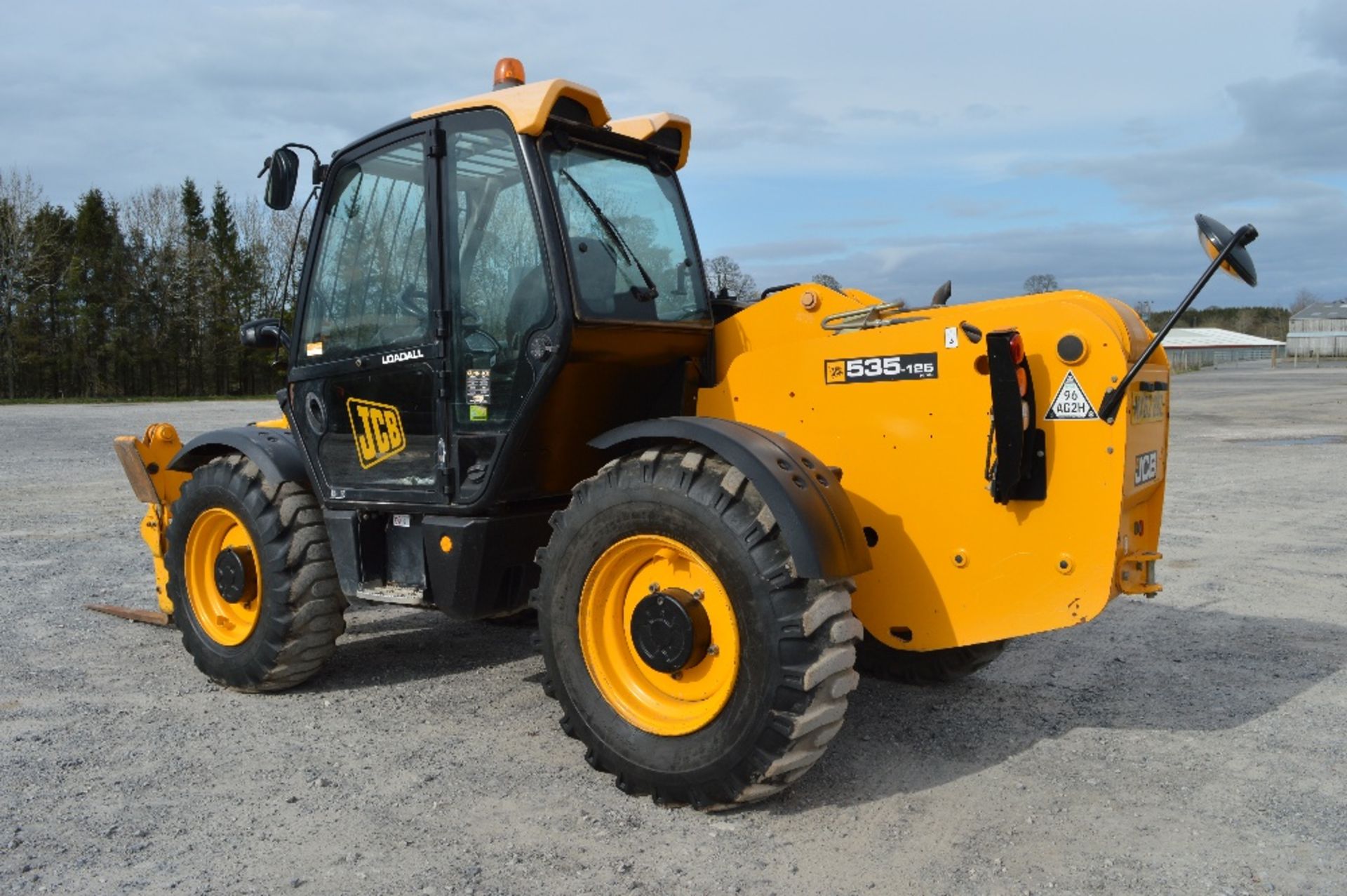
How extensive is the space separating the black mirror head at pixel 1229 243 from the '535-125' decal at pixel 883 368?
968mm

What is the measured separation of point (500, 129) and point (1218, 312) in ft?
443

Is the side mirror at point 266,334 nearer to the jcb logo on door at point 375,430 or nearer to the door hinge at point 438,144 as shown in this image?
the jcb logo on door at point 375,430

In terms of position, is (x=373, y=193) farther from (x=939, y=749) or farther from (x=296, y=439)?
(x=939, y=749)

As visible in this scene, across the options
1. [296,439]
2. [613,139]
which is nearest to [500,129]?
[613,139]

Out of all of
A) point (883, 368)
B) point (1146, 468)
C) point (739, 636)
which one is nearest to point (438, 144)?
point (883, 368)

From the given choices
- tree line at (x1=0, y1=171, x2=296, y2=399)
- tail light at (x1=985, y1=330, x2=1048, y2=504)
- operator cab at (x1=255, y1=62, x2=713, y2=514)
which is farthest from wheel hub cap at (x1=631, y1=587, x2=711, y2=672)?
tree line at (x1=0, y1=171, x2=296, y2=399)

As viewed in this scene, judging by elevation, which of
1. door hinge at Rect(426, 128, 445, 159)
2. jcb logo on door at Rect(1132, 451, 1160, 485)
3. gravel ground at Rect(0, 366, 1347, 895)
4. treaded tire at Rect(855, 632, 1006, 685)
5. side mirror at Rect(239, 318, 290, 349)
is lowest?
gravel ground at Rect(0, 366, 1347, 895)

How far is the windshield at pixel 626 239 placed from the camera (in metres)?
4.38

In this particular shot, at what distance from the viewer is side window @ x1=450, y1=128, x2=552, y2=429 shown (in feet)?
14.3

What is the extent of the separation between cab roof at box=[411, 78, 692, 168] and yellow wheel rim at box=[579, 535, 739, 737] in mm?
1731

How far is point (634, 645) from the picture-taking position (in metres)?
3.97

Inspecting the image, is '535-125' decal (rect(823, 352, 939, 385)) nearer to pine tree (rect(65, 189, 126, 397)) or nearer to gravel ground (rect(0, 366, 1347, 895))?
gravel ground (rect(0, 366, 1347, 895))

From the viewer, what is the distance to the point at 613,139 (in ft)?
15.4

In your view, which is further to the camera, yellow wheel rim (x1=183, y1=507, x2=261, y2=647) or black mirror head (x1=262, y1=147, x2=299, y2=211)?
yellow wheel rim (x1=183, y1=507, x2=261, y2=647)
